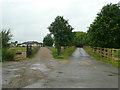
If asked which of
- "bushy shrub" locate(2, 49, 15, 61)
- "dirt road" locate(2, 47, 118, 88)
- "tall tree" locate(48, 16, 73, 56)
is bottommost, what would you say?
"dirt road" locate(2, 47, 118, 88)

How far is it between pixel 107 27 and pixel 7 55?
40.0 ft

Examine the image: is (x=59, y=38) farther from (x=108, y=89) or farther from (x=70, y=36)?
(x=108, y=89)

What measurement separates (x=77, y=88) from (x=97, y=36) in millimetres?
15731

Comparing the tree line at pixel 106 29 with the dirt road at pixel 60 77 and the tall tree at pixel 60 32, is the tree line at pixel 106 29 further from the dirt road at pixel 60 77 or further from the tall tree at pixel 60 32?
the dirt road at pixel 60 77

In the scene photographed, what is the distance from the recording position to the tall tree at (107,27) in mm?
19453

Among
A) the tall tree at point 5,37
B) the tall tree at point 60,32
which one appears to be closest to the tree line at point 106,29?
the tall tree at point 60,32

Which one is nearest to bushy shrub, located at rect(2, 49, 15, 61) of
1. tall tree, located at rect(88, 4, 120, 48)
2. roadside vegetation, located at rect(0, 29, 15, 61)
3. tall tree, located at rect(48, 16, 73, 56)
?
roadside vegetation, located at rect(0, 29, 15, 61)

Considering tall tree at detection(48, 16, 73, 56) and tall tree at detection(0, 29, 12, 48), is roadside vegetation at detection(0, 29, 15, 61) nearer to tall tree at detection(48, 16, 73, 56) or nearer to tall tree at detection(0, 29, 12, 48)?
tall tree at detection(0, 29, 12, 48)

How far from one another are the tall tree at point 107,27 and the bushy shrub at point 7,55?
1069cm

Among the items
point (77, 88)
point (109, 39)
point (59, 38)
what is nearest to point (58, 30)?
→ point (59, 38)

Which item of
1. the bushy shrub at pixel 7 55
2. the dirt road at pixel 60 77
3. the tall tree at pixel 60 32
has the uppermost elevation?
the tall tree at pixel 60 32

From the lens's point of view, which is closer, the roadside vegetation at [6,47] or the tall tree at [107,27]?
the roadside vegetation at [6,47]

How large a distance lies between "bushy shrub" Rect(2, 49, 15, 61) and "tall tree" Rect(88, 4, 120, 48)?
10.7 m

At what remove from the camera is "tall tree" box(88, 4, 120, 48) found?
19.5 m
